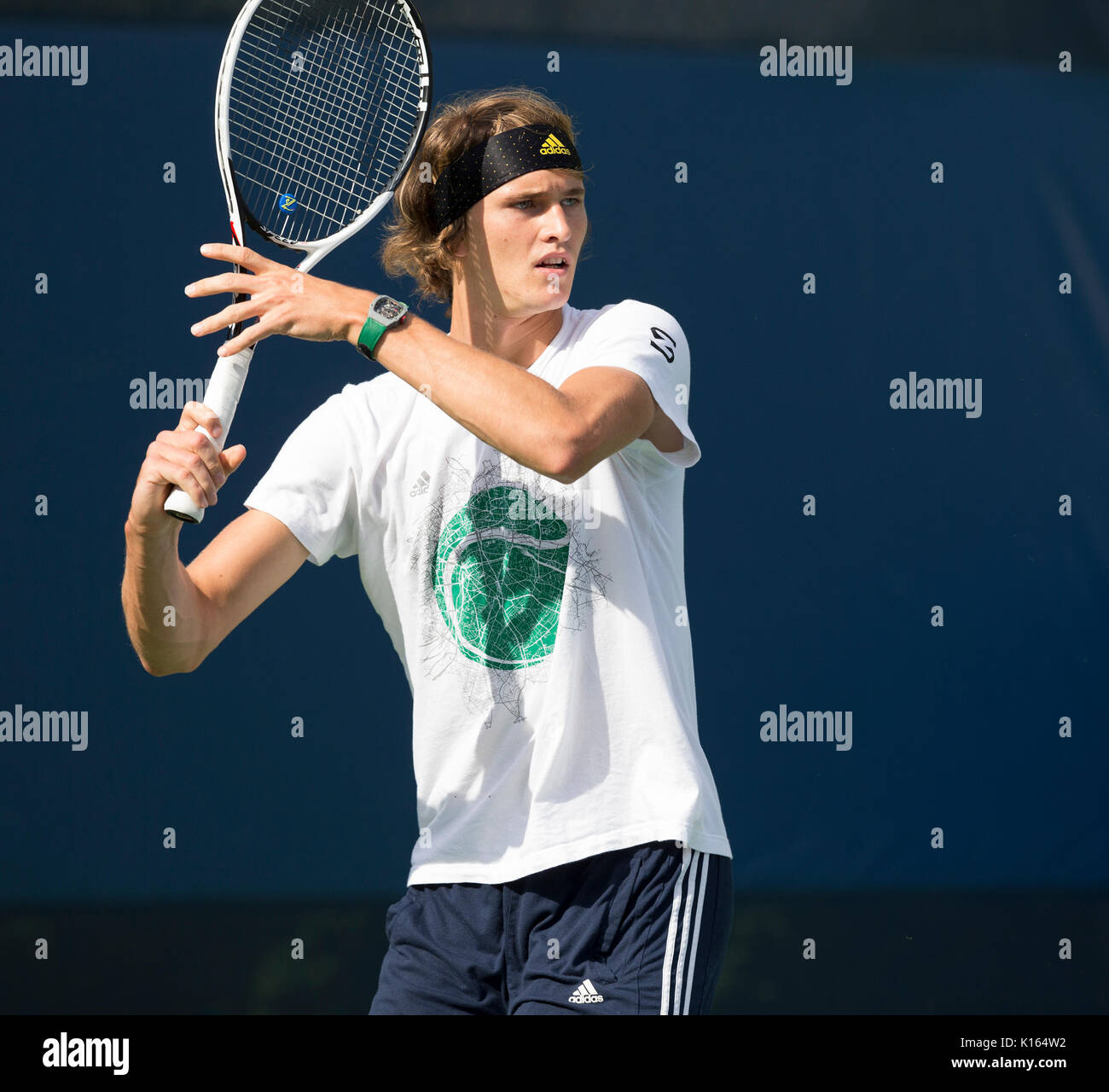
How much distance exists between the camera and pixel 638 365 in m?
2.12

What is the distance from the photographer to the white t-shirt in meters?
2.06

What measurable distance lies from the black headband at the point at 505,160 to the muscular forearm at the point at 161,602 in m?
0.88

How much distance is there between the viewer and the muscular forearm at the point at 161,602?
6.59 feet

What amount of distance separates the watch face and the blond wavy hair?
0.57 metres

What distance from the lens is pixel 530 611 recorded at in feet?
7.04

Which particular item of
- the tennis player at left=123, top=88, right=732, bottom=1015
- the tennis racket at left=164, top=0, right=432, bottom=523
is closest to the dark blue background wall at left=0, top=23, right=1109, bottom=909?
the tennis racket at left=164, top=0, right=432, bottom=523

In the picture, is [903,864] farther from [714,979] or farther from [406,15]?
[406,15]

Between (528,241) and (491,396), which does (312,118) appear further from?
(491,396)

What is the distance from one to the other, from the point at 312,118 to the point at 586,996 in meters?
1.83

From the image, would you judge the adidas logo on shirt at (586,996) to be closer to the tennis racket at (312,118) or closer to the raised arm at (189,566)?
the raised arm at (189,566)

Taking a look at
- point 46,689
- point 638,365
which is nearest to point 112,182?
point 46,689

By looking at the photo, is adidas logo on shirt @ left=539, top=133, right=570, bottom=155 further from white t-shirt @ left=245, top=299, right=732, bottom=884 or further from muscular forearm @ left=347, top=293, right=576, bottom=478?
muscular forearm @ left=347, top=293, right=576, bottom=478
